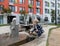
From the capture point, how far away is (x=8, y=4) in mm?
55031

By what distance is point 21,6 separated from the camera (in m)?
59.2

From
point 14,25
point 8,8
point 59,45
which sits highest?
point 8,8

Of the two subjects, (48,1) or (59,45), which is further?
(48,1)

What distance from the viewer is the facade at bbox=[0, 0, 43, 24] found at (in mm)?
54719

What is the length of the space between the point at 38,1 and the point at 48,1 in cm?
922

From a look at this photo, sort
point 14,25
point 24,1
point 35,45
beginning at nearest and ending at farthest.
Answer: point 35,45
point 14,25
point 24,1

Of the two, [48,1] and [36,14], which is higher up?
[48,1]

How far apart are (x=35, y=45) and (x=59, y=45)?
1.12 m

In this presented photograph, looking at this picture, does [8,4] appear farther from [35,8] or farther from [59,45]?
[59,45]

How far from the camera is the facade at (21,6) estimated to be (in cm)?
5472

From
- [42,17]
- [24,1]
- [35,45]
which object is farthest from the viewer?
[42,17]

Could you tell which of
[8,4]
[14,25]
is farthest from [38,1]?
[14,25]

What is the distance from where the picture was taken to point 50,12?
77750 mm

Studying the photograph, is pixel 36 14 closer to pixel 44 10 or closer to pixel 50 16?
pixel 44 10
